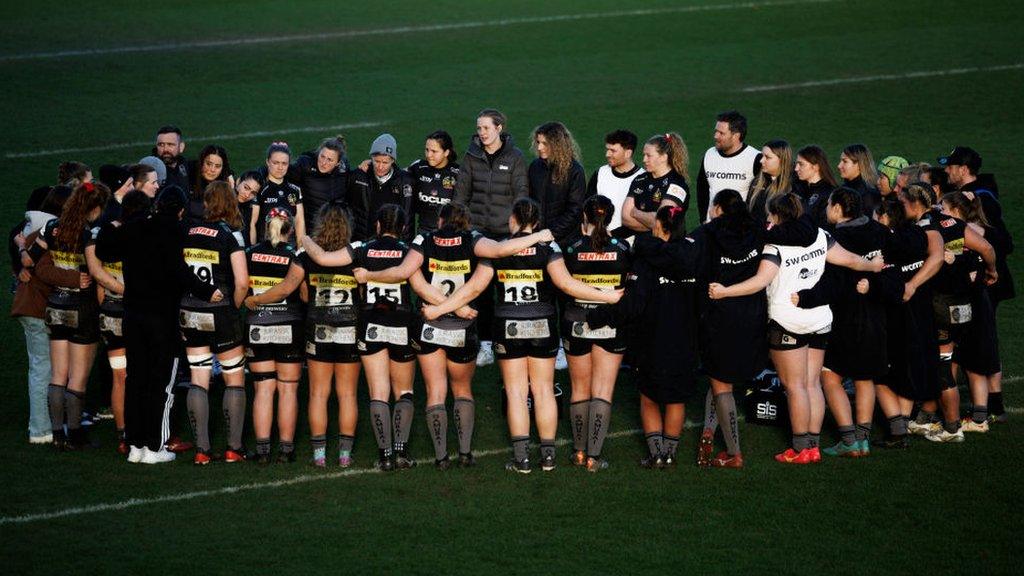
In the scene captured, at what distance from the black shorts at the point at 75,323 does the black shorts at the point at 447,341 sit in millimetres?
2528

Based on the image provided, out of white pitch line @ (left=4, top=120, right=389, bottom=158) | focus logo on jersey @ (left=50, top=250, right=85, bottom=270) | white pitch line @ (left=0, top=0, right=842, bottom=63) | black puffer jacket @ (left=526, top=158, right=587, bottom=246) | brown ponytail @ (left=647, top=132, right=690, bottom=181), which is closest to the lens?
focus logo on jersey @ (left=50, top=250, right=85, bottom=270)

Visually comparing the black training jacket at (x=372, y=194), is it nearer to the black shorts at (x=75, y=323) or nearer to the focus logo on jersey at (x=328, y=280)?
the focus logo on jersey at (x=328, y=280)

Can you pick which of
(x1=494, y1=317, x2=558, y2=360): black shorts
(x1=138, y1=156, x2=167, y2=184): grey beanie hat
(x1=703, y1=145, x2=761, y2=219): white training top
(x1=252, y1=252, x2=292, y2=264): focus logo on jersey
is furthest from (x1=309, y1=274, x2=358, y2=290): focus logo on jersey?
(x1=703, y1=145, x2=761, y2=219): white training top

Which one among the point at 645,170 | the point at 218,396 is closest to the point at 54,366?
the point at 218,396

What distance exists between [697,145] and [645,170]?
7.08 meters

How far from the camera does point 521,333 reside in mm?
9312

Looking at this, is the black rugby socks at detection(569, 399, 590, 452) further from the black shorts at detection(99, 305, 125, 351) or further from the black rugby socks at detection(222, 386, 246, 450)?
the black shorts at detection(99, 305, 125, 351)

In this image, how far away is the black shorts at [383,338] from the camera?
9.40 m

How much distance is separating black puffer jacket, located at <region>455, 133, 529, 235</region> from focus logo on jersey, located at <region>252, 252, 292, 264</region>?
268 cm

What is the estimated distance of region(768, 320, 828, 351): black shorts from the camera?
9609 millimetres

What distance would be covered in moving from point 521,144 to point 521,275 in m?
9.34

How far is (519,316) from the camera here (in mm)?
9289

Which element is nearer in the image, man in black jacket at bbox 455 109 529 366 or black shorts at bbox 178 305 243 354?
black shorts at bbox 178 305 243 354

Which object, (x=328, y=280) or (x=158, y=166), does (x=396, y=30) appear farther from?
(x=328, y=280)
